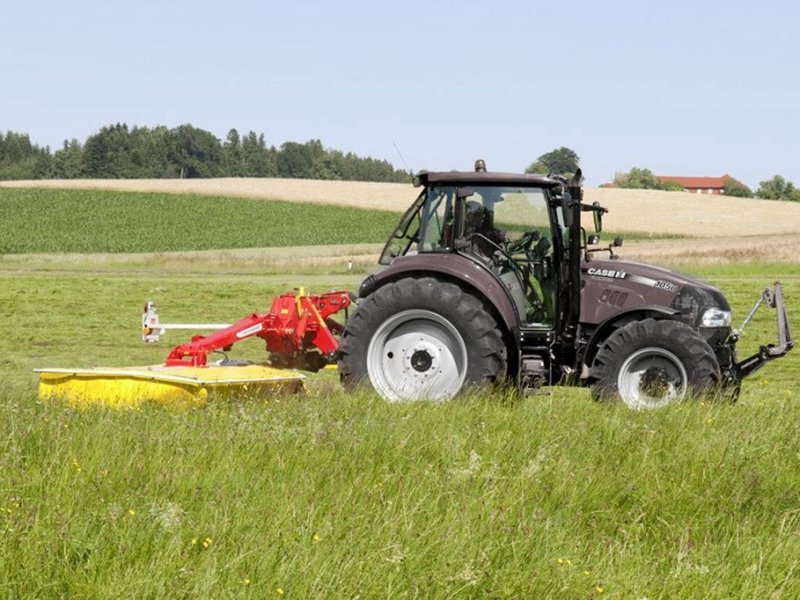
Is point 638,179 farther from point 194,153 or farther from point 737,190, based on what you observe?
point 194,153

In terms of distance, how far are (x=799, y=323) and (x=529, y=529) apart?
15.6 m

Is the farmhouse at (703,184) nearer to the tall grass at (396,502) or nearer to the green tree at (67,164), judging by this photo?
the green tree at (67,164)

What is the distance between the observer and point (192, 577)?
4527mm

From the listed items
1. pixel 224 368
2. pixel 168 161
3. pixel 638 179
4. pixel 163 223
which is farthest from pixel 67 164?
pixel 224 368

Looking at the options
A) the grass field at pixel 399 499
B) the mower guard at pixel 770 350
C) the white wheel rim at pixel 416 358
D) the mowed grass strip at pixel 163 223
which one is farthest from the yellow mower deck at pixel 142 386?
the mowed grass strip at pixel 163 223

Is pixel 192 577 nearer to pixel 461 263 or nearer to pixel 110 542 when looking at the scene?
pixel 110 542

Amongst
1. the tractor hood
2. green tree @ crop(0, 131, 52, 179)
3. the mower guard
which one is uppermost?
green tree @ crop(0, 131, 52, 179)

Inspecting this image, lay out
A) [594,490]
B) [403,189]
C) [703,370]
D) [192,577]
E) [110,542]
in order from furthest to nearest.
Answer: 1. [403,189]
2. [703,370]
3. [594,490]
4. [110,542]
5. [192,577]

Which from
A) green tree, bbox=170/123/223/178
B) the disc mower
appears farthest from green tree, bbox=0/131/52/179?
the disc mower

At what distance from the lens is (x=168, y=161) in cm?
A: 12975

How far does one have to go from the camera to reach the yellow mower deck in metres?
8.65

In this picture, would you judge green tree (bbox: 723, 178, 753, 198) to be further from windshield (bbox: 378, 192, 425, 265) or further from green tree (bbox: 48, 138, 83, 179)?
windshield (bbox: 378, 192, 425, 265)

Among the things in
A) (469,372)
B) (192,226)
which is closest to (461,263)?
(469,372)

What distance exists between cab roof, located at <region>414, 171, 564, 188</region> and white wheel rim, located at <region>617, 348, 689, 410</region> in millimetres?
1483
